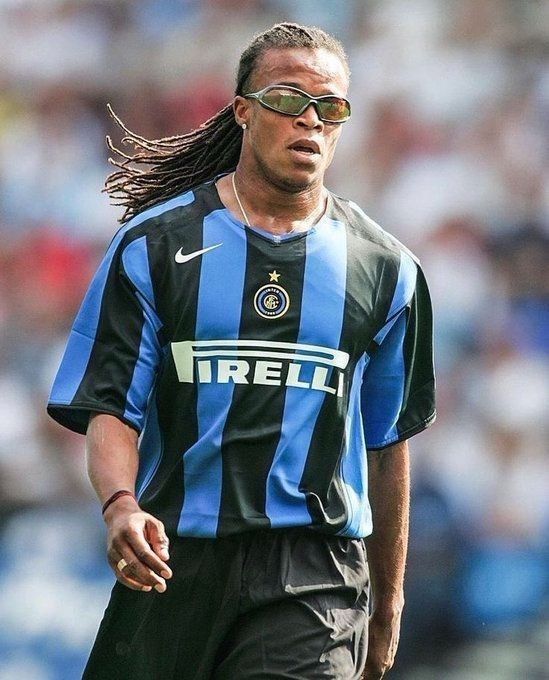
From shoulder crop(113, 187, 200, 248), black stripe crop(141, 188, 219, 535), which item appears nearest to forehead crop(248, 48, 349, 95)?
shoulder crop(113, 187, 200, 248)

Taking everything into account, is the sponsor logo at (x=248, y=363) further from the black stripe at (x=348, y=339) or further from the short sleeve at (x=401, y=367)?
the short sleeve at (x=401, y=367)

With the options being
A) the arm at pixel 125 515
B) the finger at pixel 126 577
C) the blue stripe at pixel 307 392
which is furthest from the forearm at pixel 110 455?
the blue stripe at pixel 307 392

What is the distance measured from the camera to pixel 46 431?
24.3ft

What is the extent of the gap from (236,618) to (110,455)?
1.58 feet

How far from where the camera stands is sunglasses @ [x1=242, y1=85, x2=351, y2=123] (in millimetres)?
3449

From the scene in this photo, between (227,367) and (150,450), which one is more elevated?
(227,367)

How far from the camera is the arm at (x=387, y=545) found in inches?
146

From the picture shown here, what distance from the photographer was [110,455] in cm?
328

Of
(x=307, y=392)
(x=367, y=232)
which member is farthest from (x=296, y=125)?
(x=307, y=392)

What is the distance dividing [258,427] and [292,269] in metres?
0.40

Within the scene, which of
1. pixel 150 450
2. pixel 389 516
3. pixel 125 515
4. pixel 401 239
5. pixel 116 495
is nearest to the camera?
pixel 125 515

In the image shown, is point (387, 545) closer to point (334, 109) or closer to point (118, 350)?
point (118, 350)

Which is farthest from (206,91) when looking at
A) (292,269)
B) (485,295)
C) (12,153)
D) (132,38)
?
(292,269)

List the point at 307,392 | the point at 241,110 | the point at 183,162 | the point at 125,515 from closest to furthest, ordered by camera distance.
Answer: the point at 125,515
the point at 307,392
the point at 241,110
the point at 183,162
